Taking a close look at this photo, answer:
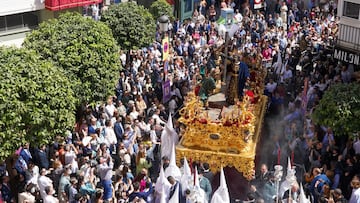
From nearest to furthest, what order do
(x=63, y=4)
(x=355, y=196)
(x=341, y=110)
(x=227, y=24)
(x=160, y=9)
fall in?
(x=355, y=196), (x=341, y=110), (x=227, y=24), (x=63, y=4), (x=160, y=9)

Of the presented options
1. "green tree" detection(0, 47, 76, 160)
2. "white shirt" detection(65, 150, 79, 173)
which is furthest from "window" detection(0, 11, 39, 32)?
"white shirt" detection(65, 150, 79, 173)

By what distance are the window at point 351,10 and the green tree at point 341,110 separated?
6.96 m

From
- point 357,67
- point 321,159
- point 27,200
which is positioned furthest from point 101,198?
point 357,67

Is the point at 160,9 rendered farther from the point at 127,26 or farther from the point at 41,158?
the point at 41,158

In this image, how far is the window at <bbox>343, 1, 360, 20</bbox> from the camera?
2269 cm

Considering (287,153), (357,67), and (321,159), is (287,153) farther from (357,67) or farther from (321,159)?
(357,67)

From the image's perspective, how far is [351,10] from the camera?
23.0 meters

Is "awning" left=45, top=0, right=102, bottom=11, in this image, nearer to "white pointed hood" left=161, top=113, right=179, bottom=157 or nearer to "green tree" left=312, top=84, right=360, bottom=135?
"white pointed hood" left=161, top=113, right=179, bottom=157

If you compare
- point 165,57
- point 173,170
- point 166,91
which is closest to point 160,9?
point 165,57

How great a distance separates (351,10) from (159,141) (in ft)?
33.4

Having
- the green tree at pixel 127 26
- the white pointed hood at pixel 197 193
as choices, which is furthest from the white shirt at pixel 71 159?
the green tree at pixel 127 26

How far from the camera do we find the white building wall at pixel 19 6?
2522 centimetres

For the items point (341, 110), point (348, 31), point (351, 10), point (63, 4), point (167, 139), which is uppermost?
point (351, 10)

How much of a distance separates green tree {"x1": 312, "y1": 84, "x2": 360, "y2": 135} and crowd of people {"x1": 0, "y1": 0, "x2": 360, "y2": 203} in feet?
1.78
